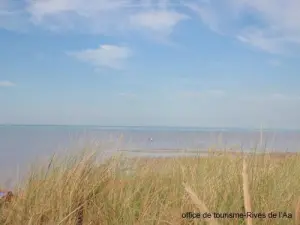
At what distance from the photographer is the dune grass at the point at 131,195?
130 inches

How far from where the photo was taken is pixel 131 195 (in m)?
3.72

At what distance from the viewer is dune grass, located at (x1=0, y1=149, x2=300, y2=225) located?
3312 mm

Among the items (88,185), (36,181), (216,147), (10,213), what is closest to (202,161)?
(216,147)

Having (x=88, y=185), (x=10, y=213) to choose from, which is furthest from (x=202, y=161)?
(x=10, y=213)

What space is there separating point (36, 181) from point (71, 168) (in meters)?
0.35

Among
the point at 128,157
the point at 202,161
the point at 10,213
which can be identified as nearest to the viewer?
the point at 10,213

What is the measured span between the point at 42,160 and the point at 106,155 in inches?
27.7

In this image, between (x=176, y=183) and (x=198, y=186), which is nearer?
(x=198, y=186)

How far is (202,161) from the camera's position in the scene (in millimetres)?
4965

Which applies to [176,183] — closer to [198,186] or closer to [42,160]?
[198,186]

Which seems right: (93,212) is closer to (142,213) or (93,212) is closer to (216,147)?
(142,213)

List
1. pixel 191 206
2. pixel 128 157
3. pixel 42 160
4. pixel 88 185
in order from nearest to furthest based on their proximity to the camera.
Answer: pixel 191 206 → pixel 88 185 → pixel 42 160 → pixel 128 157

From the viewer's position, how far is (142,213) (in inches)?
134

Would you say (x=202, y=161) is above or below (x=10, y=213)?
above
